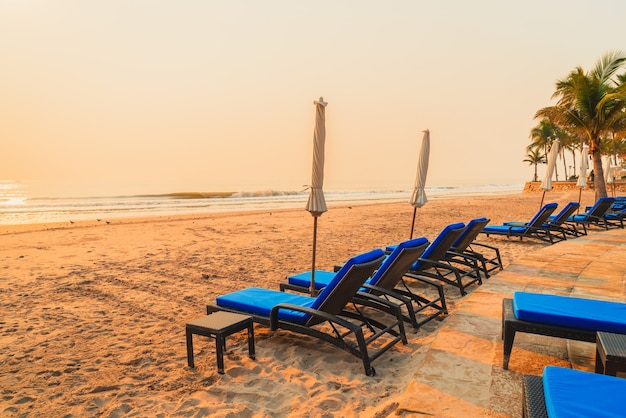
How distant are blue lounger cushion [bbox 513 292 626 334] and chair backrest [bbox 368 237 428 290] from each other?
115cm

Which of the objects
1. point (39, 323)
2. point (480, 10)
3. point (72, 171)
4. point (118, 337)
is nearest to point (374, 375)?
point (118, 337)

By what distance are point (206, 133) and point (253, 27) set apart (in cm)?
7172

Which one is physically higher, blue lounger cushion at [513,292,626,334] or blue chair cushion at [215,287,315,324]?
blue lounger cushion at [513,292,626,334]

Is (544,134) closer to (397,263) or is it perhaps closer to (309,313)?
(397,263)

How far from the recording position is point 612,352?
2139 millimetres

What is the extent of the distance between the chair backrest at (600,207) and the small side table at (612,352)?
1042cm

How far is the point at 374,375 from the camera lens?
3.19m

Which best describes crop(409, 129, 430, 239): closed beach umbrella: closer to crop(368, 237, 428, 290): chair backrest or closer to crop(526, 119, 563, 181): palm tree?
crop(368, 237, 428, 290): chair backrest

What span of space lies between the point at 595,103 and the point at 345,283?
16.5 metres

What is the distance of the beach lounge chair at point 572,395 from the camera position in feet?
5.21

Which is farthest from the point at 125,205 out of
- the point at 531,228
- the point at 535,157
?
the point at 535,157

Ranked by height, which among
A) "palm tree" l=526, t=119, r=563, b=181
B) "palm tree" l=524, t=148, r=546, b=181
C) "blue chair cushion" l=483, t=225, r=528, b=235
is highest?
"palm tree" l=526, t=119, r=563, b=181

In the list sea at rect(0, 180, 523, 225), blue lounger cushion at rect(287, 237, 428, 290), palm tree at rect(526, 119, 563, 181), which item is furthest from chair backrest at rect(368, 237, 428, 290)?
palm tree at rect(526, 119, 563, 181)

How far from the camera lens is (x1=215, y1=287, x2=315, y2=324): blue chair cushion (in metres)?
3.57
